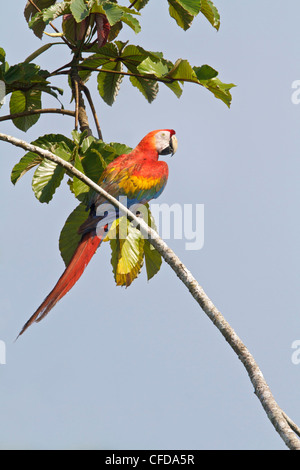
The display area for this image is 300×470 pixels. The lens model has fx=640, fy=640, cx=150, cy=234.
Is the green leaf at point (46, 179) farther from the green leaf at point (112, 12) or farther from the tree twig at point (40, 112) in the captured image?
the green leaf at point (112, 12)

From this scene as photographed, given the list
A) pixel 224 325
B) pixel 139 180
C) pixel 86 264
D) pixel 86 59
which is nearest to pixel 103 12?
pixel 86 59

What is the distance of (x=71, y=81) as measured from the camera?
4.60 metres

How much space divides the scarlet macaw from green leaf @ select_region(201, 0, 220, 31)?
837 millimetres

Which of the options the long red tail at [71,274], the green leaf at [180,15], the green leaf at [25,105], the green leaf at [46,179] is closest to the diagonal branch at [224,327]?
the long red tail at [71,274]

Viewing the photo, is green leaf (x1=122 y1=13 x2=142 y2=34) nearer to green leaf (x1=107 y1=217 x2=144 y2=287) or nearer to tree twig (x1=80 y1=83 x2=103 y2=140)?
tree twig (x1=80 y1=83 x2=103 y2=140)

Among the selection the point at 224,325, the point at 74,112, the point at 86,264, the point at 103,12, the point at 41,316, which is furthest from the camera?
the point at 74,112

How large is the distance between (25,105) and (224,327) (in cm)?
254

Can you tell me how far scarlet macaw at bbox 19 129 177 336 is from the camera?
3.72 meters

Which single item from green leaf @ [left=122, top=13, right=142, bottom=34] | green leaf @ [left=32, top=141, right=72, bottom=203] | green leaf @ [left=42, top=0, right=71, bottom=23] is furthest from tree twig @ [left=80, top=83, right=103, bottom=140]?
green leaf @ [left=122, top=13, right=142, bottom=34]

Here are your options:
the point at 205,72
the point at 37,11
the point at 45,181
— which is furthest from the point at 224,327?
the point at 37,11

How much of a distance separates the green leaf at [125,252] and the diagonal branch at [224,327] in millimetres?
858

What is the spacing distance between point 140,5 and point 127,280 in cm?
205

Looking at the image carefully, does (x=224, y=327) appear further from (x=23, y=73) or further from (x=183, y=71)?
(x=23, y=73)
